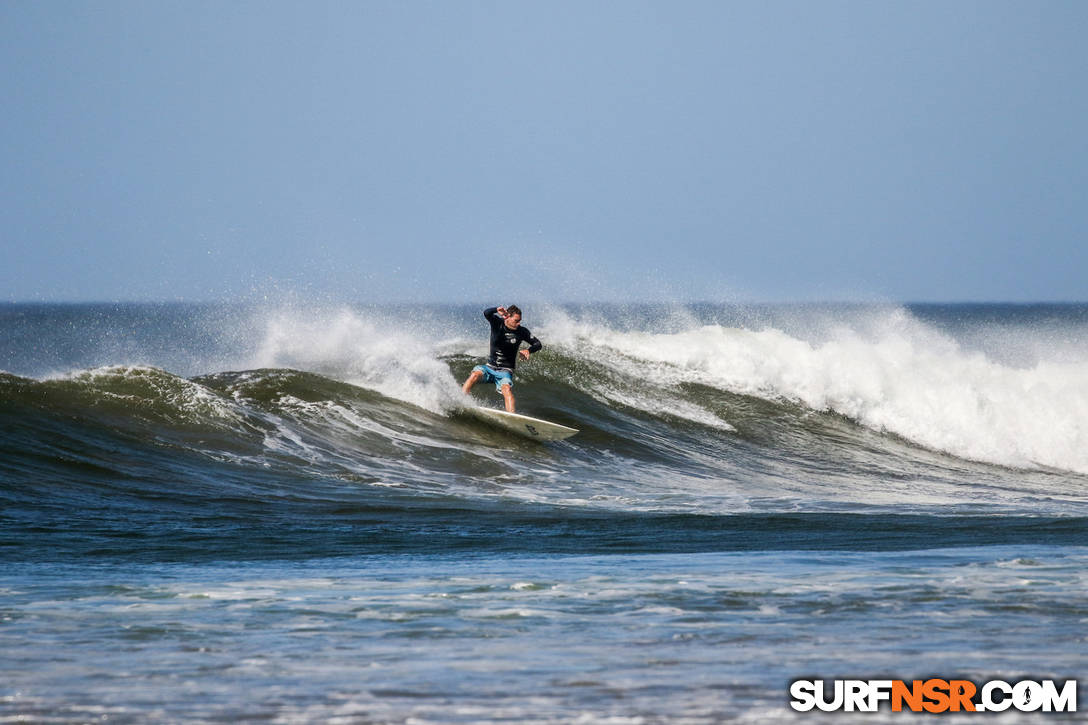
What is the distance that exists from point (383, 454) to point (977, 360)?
1346 cm

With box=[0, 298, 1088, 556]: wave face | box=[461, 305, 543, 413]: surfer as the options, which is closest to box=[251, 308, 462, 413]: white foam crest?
box=[0, 298, 1088, 556]: wave face

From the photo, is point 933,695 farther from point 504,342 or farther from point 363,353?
point 363,353

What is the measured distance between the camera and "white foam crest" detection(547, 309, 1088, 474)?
752 inches

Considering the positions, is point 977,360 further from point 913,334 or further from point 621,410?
point 621,410

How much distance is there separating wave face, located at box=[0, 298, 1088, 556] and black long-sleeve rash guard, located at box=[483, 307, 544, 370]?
3.03ft

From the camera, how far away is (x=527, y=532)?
9523 millimetres

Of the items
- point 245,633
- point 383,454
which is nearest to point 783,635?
point 245,633

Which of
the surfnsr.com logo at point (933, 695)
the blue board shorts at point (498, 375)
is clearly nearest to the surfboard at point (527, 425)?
the blue board shorts at point (498, 375)

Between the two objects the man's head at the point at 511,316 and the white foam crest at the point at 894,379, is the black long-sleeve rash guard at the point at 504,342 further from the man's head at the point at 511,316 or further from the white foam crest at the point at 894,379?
the white foam crest at the point at 894,379

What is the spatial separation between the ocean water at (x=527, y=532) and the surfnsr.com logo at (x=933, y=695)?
0.34ft

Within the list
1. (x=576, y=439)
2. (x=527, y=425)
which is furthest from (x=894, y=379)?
(x=527, y=425)

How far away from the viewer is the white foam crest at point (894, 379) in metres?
19.1

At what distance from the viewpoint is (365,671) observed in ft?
16.9

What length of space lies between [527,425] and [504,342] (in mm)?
1106
